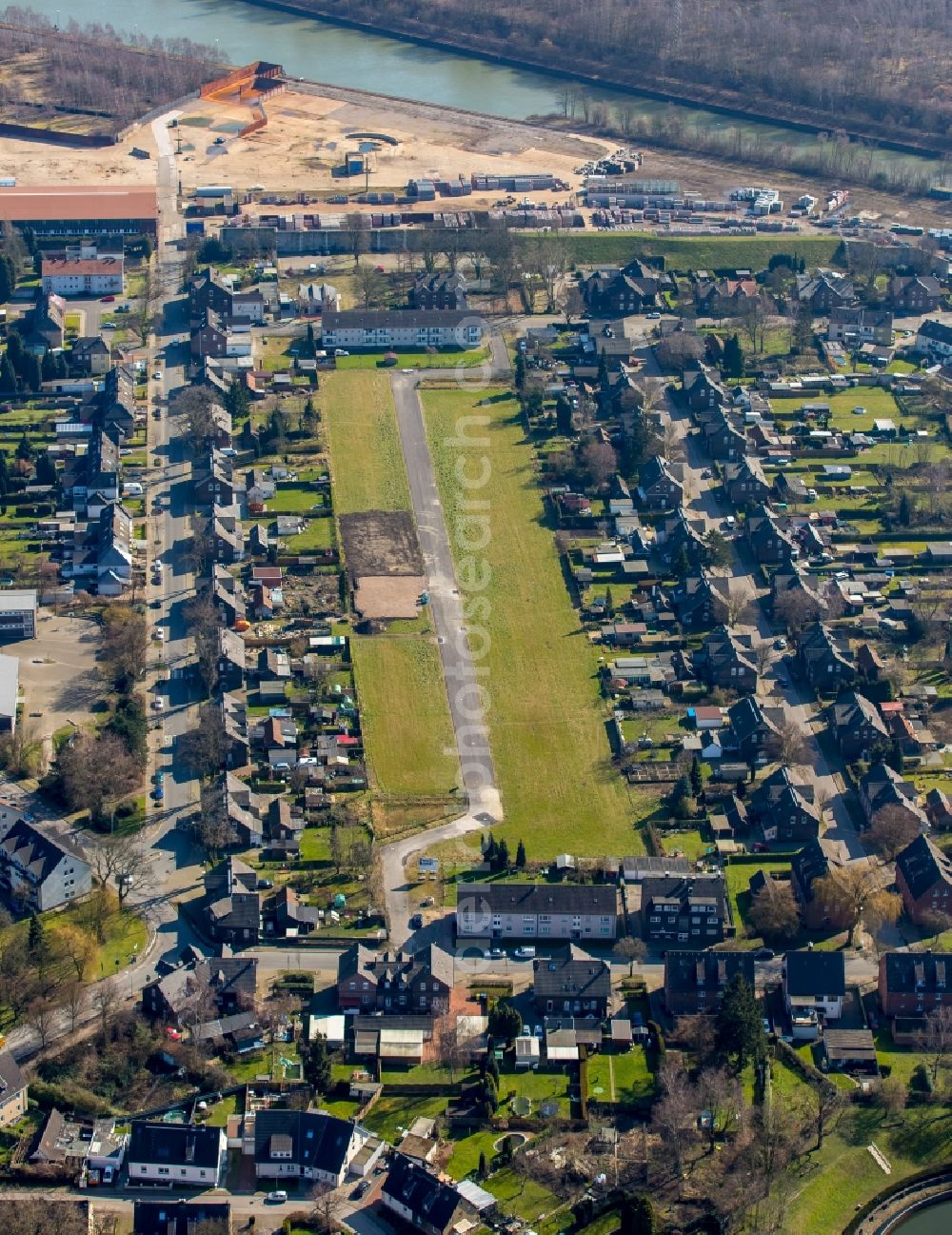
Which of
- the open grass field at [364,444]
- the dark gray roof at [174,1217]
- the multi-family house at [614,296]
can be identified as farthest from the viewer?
the multi-family house at [614,296]

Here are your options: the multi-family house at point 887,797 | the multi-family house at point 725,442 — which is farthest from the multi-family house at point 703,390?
the multi-family house at point 887,797

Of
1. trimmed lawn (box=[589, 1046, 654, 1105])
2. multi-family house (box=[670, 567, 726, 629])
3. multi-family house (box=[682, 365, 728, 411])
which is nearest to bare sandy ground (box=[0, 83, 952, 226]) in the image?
multi-family house (box=[682, 365, 728, 411])

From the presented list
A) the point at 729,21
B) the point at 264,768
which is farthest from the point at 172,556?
the point at 729,21

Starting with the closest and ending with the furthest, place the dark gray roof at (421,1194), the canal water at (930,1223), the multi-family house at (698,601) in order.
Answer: the dark gray roof at (421,1194) < the canal water at (930,1223) < the multi-family house at (698,601)

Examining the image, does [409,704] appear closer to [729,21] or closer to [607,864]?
[607,864]

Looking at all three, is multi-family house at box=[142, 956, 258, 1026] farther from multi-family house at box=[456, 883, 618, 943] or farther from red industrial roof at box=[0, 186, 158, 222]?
red industrial roof at box=[0, 186, 158, 222]

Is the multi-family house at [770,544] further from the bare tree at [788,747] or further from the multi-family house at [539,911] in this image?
the multi-family house at [539,911]
